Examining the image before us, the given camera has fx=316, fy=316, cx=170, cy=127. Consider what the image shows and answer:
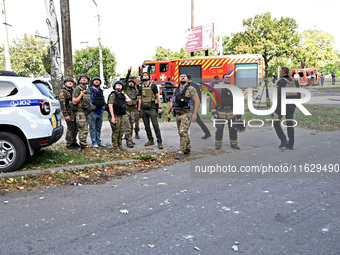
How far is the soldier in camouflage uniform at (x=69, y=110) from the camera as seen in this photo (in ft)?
26.1

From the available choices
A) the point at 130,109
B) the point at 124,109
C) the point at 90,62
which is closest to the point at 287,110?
the point at 124,109

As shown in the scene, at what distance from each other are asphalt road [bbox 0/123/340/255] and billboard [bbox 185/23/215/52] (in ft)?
88.8

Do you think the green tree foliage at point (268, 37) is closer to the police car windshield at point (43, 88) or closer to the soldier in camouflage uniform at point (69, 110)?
the soldier in camouflage uniform at point (69, 110)

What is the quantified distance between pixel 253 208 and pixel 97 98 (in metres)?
5.16

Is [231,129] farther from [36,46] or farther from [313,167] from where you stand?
[36,46]

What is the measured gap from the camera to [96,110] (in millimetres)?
8305

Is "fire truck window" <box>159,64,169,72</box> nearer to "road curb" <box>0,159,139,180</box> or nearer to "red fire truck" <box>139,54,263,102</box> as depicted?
A: "red fire truck" <box>139,54,263,102</box>

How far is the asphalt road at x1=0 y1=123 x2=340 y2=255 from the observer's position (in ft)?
10.6

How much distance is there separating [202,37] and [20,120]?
93.8 feet

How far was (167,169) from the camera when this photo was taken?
6430 mm

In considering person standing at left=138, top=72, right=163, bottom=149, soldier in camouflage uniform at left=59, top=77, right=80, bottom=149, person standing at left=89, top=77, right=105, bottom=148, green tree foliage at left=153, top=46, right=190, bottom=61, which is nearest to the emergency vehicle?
green tree foliage at left=153, top=46, right=190, bottom=61

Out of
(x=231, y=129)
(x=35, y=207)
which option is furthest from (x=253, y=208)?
(x=231, y=129)

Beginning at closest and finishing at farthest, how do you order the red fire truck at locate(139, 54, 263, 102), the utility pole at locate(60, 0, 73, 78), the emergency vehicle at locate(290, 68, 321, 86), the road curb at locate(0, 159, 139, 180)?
the road curb at locate(0, 159, 139, 180) → the utility pole at locate(60, 0, 73, 78) → the red fire truck at locate(139, 54, 263, 102) → the emergency vehicle at locate(290, 68, 321, 86)

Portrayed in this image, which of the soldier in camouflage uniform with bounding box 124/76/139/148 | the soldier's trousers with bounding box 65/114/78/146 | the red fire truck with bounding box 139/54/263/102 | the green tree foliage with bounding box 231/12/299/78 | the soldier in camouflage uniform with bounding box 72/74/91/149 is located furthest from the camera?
the green tree foliage with bounding box 231/12/299/78
